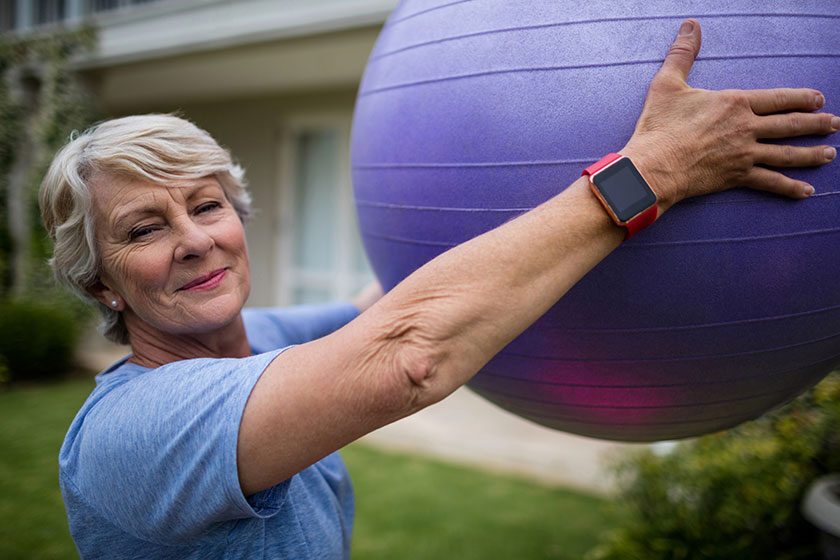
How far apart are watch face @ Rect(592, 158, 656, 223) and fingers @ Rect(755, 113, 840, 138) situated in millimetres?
211

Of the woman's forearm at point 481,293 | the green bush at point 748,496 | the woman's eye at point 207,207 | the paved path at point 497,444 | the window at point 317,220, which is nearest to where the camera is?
the woman's forearm at point 481,293

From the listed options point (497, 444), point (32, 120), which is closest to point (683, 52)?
point (497, 444)

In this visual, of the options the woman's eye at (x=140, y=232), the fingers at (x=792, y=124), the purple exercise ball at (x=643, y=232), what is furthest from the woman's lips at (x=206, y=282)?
the fingers at (x=792, y=124)

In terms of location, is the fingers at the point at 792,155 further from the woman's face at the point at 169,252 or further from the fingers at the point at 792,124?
the woman's face at the point at 169,252

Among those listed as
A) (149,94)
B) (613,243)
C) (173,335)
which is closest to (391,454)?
(173,335)

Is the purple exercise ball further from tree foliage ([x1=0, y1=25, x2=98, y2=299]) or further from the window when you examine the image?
tree foliage ([x1=0, y1=25, x2=98, y2=299])

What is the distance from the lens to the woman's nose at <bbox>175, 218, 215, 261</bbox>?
128cm

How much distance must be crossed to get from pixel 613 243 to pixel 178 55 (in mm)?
7794

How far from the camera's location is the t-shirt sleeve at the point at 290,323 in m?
1.81

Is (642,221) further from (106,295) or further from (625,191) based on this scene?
(106,295)

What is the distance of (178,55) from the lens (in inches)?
308

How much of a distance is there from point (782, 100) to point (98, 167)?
1.16 meters

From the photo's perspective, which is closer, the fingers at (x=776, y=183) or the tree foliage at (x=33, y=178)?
the fingers at (x=776, y=183)

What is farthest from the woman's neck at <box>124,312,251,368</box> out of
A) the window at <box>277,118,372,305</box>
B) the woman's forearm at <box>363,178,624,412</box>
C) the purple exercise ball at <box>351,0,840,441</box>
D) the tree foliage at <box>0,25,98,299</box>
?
the tree foliage at <box>0,25,98,299</box>
